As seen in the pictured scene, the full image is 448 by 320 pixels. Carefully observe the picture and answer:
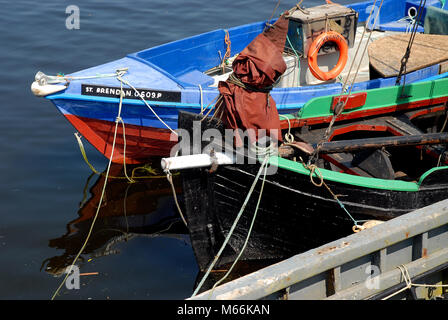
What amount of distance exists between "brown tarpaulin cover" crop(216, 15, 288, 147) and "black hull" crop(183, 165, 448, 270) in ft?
1.61

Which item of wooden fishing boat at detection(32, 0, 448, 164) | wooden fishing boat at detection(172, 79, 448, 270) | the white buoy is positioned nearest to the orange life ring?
wooden fishing boat at detection(32, 0, 448, 164)

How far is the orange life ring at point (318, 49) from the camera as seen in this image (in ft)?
27.7

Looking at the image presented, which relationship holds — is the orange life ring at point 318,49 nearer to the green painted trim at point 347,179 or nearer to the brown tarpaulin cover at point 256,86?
the brown tarpaulin cover at point 256,86

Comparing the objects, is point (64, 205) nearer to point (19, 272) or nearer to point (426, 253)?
point (19, 272)

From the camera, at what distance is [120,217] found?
772cm

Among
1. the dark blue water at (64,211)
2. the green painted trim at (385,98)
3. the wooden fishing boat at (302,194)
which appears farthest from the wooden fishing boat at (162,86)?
the wooden fishing boat at (302,194)

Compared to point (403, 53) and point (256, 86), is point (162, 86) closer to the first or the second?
point (256, 86)

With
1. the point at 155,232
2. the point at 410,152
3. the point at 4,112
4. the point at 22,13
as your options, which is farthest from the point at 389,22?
the point at 22,13

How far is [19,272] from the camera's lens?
6664 millimetres

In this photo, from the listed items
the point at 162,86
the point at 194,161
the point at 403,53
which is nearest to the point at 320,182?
the point at 194,161

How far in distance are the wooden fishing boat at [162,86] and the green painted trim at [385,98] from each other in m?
0.56

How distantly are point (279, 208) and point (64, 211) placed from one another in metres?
3.52

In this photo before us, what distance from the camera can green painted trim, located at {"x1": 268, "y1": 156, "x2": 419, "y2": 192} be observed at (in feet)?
18.2

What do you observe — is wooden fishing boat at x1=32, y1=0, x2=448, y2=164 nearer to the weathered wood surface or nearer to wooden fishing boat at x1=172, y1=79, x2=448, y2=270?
the weathered wood surface
